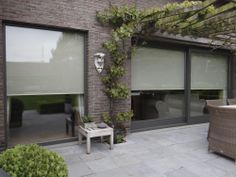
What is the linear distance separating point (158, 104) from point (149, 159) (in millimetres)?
2296

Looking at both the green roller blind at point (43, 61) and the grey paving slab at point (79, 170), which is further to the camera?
the green roller blind at point (43, 61)

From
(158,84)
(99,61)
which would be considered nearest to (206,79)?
(158,84)

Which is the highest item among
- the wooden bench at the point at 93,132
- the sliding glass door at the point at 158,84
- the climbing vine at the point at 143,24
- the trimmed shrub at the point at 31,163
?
the climbing vine at the point at 143,24

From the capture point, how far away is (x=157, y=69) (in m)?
5.34

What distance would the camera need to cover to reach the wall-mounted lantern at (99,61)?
13.9 feet

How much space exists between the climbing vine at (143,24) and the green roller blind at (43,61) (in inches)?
23.4

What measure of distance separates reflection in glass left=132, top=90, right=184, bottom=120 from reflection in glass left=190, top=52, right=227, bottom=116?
533 millimetres

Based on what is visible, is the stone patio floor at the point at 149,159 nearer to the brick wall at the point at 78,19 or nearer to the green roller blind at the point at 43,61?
the brick wall at the point at 78,19

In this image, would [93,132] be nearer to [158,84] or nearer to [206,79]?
[158,84]

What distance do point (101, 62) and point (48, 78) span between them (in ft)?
3.60

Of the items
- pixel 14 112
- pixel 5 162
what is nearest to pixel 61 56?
pixel 14 112

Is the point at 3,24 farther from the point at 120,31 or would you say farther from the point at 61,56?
the point at 120,31

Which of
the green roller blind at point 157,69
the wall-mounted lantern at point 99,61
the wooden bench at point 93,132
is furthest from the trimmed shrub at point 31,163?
the green roller blind at point 157,69

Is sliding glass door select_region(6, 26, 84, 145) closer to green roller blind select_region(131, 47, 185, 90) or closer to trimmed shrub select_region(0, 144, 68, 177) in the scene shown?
green roller blind select_region(131, 47, 185, 90)
